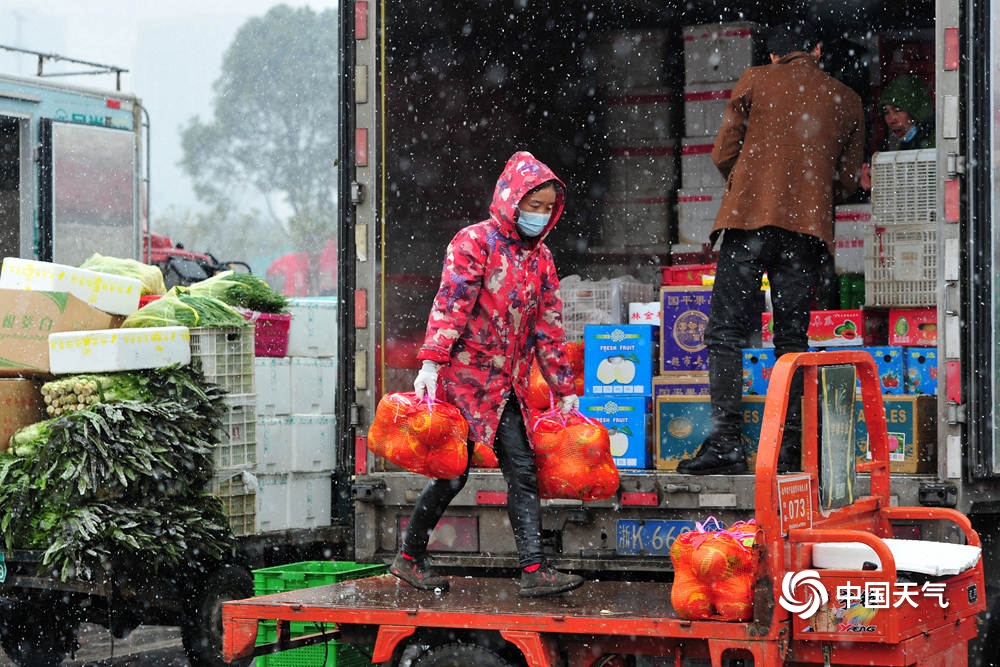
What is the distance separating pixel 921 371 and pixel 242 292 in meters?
4.10

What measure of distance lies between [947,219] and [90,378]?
14.3 ft

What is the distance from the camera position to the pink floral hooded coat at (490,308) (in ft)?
19.8

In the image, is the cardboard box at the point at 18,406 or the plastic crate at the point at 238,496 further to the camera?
the plastic crate at the point at 238,496

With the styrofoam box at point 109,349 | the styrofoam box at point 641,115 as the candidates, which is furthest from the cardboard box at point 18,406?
the styrofoam box at point 641,115

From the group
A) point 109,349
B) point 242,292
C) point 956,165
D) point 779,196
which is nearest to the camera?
point 956,165

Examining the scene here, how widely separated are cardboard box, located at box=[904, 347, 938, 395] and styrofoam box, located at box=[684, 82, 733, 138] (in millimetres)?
2706

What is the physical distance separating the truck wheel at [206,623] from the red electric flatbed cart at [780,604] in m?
1.71

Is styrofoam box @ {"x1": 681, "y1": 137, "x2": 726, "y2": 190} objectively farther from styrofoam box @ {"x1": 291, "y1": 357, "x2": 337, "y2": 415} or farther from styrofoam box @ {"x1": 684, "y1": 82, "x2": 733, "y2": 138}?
styrofoam box @ {"x1": 291, "y1": 357, "x2": 337, "y2": 415}

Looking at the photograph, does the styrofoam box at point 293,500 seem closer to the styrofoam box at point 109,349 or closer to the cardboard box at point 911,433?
the styrofoam box at point 109,349

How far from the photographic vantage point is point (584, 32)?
9.23m

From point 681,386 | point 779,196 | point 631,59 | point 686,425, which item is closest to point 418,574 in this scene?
point 686,425

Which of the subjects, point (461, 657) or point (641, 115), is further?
point (641, 115)

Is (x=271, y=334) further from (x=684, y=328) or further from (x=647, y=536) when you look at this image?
(x=647, y=536)

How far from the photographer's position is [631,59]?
9.45 metres
